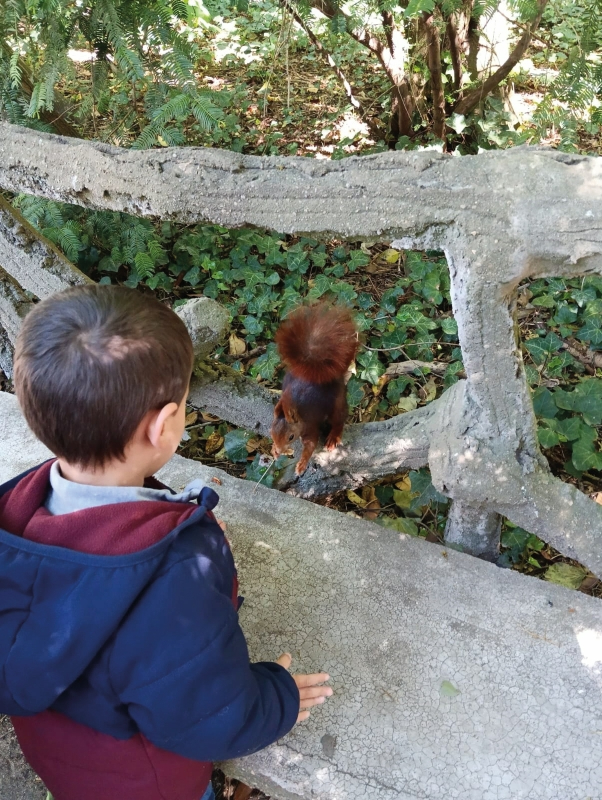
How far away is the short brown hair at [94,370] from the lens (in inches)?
39.3

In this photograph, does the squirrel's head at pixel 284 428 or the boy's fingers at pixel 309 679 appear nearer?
the boy's fingers at pixel 309 679

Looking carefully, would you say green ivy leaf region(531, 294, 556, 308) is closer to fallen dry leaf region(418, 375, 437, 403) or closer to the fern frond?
fallen dry leaf region(418, 375, 437, 403)

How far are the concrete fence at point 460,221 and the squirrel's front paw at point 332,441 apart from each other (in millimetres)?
202

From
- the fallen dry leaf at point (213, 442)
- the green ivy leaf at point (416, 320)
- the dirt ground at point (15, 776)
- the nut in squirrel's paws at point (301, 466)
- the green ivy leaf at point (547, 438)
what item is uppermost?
the green ivy leaf at point (416, 320)

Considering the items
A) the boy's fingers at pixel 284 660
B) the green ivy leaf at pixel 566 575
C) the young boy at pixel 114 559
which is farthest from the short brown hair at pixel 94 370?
the green ivy leaf at pixel 566 575

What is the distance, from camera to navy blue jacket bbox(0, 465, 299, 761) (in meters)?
0.98

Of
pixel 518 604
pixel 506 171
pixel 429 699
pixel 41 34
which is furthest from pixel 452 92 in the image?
pixel 429 699

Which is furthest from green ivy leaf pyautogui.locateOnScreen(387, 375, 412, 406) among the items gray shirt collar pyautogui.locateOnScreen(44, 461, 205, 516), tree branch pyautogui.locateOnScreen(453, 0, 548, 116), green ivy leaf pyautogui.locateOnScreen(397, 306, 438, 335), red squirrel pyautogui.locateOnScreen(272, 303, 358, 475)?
gray shirt collar pyautogui.locateOnScreen(44, 461, 205, 516)

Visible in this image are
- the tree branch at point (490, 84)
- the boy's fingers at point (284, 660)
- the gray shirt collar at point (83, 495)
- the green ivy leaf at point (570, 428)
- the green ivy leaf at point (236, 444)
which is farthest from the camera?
the tree branch at point (490, 84)

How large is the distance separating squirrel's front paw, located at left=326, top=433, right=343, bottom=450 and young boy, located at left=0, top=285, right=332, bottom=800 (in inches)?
45.7

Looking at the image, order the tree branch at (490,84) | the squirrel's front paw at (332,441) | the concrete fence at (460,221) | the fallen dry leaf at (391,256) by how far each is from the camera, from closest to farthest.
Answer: the concrete fence at (460,221), the squirrel's front paw at (332,441), the tree branch at (490,84), the fallen dry leaf at (391,256)

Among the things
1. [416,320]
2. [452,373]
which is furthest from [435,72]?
[452,373]

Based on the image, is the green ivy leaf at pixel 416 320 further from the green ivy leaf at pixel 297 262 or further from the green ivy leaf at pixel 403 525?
the green ivy leaf at pixel 403 525

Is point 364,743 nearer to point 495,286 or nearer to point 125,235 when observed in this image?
point 495,286
